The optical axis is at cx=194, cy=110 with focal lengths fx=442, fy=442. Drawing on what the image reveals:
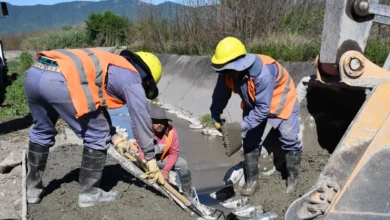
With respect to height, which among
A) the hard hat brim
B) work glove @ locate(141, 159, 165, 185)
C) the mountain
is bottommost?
the mountain

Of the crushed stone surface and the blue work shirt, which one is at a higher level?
the blue work shirt

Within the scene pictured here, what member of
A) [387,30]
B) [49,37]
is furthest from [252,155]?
[49,37]

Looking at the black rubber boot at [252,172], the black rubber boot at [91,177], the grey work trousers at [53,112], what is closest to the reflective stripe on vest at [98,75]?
the grey work trousers at [53,112]

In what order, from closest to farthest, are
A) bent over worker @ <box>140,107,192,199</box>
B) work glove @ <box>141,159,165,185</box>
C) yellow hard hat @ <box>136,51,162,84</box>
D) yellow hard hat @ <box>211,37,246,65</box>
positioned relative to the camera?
work glove @ <box>141,159,165,185</box> → yellow hard hat @ <box>136,51,162,84</box> → yellow hard hat @ <box>211,37,246,65</box> → bent over worker @ <box>140,107,192,199</box>

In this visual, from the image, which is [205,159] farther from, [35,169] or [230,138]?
[35,169]

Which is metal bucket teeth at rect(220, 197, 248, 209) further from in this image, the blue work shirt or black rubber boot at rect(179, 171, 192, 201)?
the blue work shirt

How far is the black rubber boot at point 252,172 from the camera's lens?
430 cm

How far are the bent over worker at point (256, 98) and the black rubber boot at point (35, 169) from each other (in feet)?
5.46

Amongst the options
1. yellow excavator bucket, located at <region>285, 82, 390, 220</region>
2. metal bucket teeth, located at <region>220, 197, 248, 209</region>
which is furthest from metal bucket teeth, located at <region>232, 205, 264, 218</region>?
yellow excavator bucket, located at <region>285, 82, 390, 220</region>

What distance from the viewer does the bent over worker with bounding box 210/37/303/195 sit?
12.4 ft

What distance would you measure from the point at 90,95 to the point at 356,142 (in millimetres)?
1914

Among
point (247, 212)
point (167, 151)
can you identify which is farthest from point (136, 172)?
point (247, 212)

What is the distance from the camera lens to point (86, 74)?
3332 mm

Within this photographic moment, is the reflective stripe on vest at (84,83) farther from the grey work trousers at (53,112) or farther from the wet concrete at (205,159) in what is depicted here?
the wet concrete at (205,159)
